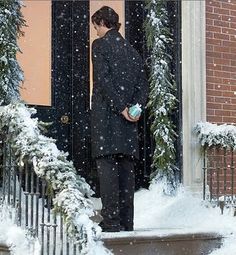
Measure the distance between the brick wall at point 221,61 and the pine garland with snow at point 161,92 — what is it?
484 millimetres

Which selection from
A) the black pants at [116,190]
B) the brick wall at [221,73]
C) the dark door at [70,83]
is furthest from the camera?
the brick wall at [221,73]

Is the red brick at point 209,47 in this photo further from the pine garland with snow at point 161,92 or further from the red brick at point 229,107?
the red brick at point 229,107

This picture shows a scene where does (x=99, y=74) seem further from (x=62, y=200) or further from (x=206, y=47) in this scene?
(x=206, y=47)

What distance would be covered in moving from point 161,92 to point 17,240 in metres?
3.00

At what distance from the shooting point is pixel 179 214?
7.12 m

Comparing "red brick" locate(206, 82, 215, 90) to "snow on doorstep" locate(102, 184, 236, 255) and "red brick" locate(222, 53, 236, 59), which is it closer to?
"red brick" locate(222, 53, 236, 59)

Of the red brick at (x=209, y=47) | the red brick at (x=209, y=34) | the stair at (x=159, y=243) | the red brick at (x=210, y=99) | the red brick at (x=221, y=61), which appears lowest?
the stair at (x=159, y=243)

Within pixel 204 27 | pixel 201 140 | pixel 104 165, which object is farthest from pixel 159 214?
pixel 204 27

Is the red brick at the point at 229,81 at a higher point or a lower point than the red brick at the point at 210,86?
higher

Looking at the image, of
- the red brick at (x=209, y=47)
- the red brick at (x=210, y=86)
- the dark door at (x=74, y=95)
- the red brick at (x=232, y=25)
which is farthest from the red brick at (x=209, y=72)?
the red brick at (x=232, y=25)

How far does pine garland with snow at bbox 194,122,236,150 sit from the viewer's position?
737 centimetres

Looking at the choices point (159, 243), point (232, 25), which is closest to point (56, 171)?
point (159, 243)

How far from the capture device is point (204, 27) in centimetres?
779

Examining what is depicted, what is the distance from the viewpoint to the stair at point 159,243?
5.18m
